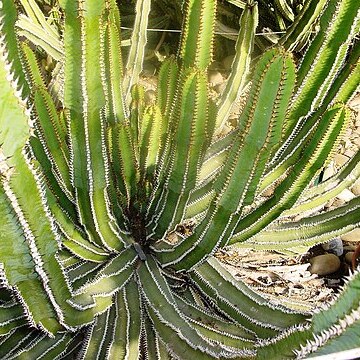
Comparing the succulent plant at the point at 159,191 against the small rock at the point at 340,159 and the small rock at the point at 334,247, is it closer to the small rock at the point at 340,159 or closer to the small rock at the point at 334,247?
the small rock at the point at 334,247

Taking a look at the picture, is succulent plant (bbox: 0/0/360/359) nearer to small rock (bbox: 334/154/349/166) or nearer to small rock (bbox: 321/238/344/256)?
small rock (bbox: 321/238/344/256)

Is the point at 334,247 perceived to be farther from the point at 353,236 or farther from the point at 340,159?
the point at 340,159

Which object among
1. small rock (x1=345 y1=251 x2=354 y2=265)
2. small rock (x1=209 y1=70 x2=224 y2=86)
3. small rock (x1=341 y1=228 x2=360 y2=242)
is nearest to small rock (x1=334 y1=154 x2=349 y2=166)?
small rock (x1=341 y1=228 x2=360 y2=242)

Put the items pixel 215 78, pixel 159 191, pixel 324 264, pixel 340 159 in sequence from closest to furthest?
pixel 159 191
pixel 324 264
pixel 340 159
pixel 215 78

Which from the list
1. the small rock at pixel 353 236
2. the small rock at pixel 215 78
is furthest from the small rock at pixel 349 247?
the small rock at pixel 215 78

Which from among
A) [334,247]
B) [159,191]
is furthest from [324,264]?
[159,191]

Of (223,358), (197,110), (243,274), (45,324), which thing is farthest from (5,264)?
(243,274)

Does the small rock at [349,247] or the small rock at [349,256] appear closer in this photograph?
the small rock at [349,256]
